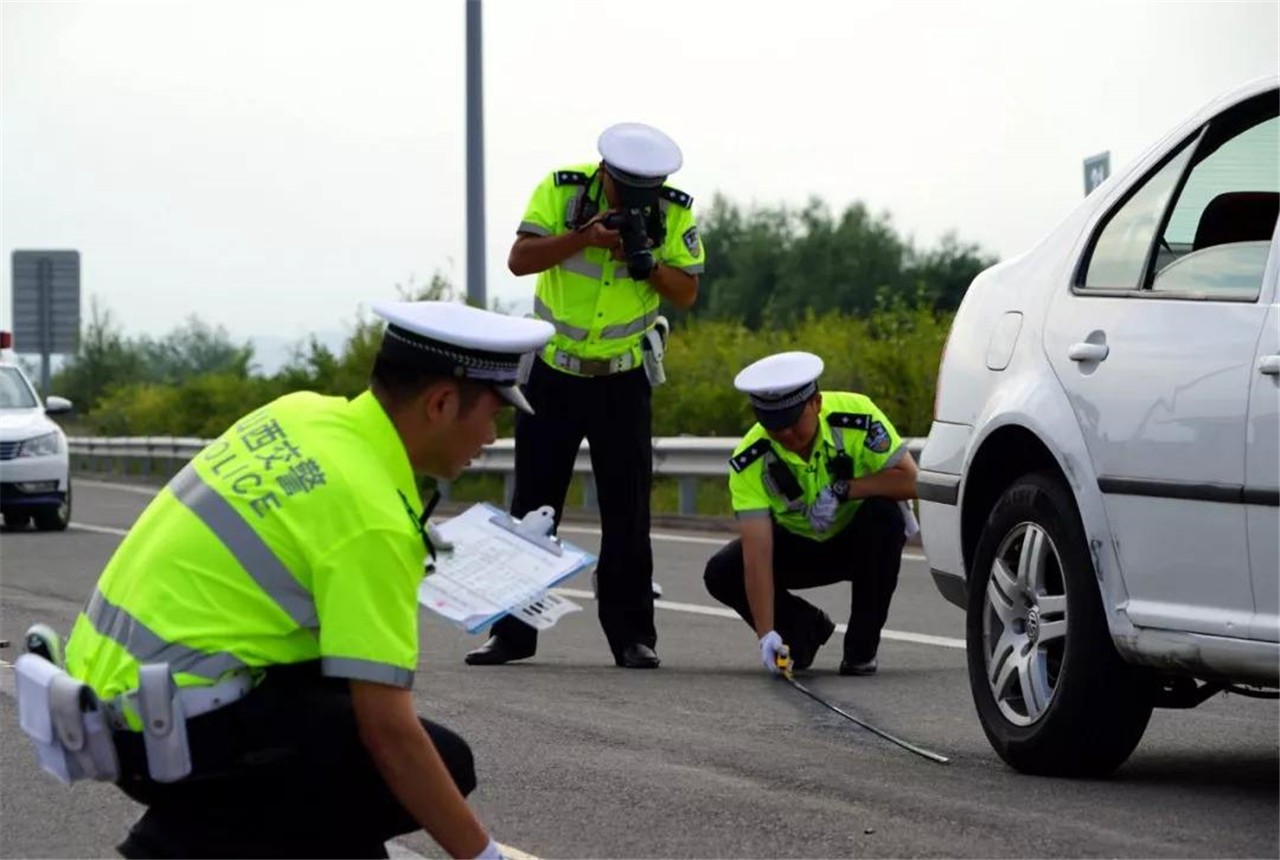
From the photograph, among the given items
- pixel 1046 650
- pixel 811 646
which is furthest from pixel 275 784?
pixel 811 646

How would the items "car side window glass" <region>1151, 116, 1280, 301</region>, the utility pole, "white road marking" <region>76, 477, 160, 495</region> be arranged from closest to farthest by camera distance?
"car side window glass" <region>1151, 116, 1280, 301</region> < the utility pole < "white road marking" <region>76, 477, 160, 495</region>

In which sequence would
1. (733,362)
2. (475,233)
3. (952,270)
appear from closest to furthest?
1. (475,233)
2. (733,362)
3. (952,270)

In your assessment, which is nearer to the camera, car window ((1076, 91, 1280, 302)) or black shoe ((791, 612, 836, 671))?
car window ((1076, 91, 1280, 302))

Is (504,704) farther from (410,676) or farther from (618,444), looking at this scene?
(410,676)

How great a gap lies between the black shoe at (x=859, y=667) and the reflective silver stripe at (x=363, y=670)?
5.19 m

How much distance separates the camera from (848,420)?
8.86m

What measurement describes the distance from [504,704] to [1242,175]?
9.60 ft

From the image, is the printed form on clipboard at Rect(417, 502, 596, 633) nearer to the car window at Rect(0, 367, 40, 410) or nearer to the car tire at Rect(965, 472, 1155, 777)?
the car tire at Rect(965, 472, 1155, 777)

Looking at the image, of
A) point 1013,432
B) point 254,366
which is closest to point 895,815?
point 1013,432

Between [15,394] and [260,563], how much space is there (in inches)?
676

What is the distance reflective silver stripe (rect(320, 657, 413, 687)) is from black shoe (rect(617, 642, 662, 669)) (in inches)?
208

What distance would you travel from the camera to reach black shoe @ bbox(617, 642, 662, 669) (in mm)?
9109

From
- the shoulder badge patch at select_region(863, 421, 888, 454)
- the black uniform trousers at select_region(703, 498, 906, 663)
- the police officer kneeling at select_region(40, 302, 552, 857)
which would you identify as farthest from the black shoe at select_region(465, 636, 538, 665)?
the police officer kneeling at select_region(40, 302, 552, 857)

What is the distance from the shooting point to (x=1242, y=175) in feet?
20.7
